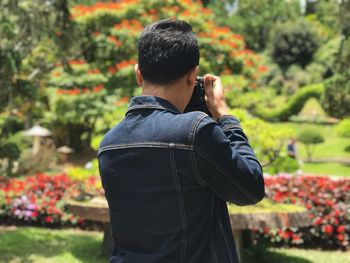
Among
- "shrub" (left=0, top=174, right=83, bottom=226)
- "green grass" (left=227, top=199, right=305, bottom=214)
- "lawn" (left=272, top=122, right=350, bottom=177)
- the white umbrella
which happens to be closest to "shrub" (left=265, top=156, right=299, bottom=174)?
"green grass" (left=227, top=199, right=305, bottom=214)

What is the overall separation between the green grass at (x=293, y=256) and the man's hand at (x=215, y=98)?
4618 millimetres

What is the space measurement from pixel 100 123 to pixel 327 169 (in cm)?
744

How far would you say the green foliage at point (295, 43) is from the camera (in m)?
34.8

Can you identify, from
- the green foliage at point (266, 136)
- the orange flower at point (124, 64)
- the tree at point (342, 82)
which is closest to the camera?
the green foliage at point (266, 136)

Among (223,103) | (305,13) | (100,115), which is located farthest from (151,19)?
(305,13)

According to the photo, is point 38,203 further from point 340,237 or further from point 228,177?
point 228,177

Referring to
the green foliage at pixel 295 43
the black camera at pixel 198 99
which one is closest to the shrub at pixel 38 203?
the black camera at pixel 198 99

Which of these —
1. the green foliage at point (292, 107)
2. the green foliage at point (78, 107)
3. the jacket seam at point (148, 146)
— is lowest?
the green foliage at point (292, 107)

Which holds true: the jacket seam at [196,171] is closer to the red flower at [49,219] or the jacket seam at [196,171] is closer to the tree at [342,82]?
the tree at [342,82]

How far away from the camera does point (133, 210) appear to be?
1.77m

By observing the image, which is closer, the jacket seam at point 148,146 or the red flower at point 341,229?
the jacket seam at point 148,146

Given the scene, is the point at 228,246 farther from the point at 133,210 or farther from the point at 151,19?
the point at 151,19

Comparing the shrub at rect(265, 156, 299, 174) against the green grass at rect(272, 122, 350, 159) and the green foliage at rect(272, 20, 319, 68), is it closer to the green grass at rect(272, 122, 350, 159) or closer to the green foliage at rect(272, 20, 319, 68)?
the green grass at rect(272, 122, 350, 159)

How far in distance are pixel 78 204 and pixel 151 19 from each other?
9.08 meters
